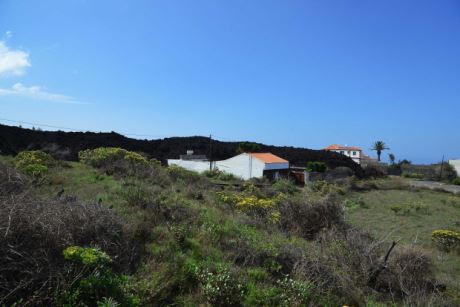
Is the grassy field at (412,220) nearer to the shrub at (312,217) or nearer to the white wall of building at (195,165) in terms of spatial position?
the shrub at (312,217)

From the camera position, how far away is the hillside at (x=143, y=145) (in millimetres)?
33625

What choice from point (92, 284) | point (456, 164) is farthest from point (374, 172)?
point (92, 284)

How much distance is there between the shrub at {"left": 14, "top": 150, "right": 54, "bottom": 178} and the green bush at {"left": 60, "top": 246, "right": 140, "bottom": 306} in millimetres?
7966

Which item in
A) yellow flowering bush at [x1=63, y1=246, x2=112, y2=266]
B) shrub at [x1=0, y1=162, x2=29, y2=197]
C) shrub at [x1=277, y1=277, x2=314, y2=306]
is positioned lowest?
shrub at [x1=277, y1=277, x2=314, y2=306]

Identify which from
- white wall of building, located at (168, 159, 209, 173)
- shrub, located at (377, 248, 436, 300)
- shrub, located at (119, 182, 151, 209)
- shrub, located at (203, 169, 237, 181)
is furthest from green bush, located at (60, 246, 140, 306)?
white wall of building, located at (168, 159, 209, 173)

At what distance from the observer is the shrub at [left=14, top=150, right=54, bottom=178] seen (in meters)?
11.5

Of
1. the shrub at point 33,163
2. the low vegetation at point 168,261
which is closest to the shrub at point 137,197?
the low vegetation at point 168,261

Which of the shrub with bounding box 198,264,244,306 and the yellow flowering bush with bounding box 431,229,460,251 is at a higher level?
the shrub with bounding box 198,264,244,306

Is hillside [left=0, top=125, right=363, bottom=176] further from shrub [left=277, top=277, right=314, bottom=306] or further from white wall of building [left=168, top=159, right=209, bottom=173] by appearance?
shrub [left=277, top=277, right=314, bottom=306]

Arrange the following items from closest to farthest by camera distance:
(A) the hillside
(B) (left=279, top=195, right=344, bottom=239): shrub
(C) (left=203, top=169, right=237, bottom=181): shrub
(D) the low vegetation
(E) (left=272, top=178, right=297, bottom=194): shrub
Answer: (D) the low vegetation, (B) (left=279, top=195, right=344, bottom=239): shrub, (E) (left=272, top=178, right=297, bottom=194): shrub, (A) the hillside, (C) (left=203, top=169, right=237, bottom=181): shrub

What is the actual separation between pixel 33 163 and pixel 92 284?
38.5ft

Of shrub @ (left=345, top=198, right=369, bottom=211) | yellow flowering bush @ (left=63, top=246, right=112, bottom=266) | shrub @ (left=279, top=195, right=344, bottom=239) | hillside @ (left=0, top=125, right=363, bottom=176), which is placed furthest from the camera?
hillside @ (left=0, top=125, right=363, bottom=176)

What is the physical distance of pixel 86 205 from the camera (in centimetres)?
564

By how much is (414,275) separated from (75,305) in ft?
23.2
